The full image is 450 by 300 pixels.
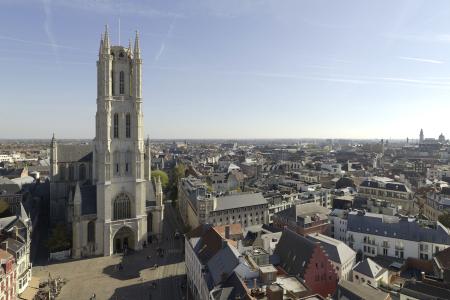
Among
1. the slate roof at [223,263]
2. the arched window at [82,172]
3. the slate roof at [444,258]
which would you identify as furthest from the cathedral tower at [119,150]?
the slate roof at [444,258]

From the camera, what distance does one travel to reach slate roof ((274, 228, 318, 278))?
1956 inches

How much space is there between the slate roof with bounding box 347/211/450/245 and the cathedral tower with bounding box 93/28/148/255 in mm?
49596

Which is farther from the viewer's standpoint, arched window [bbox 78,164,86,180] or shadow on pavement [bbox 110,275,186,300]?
arched window [bbox 78,164,86,180]

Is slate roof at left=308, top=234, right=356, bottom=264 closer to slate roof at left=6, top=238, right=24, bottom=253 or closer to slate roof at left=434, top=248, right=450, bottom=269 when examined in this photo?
slate roof at left=434, top=248, right=450, bottom=269

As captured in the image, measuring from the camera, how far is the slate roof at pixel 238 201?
84.4 m

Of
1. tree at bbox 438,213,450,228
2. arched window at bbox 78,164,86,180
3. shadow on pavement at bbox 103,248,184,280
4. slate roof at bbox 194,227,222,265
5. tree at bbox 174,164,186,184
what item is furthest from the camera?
tree at bbox 174,164,186,184

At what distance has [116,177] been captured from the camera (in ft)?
253

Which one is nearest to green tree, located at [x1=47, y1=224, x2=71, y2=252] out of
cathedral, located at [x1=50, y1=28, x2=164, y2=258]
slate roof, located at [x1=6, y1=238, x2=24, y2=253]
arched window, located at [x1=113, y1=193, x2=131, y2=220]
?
cathedral, located at [x1=50, y1=28, x2=164, y2=258]

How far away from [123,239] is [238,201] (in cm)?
2962

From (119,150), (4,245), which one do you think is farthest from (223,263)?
(119,150)

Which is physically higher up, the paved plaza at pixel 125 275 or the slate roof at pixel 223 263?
the slate roof at pixel 223 263

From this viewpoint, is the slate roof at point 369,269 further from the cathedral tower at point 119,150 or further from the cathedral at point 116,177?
the cathedral tower at point 119,150

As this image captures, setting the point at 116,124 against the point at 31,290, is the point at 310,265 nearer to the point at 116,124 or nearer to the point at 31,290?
the point at 31,290

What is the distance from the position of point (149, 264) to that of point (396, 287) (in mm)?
46015
